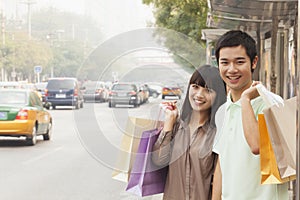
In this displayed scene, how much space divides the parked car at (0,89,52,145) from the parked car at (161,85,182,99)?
11995 millimetres

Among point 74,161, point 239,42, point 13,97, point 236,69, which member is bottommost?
point 74,161

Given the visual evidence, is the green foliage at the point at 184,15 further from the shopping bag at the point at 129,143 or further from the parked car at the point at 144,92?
the shopping bag at the point at 129,143

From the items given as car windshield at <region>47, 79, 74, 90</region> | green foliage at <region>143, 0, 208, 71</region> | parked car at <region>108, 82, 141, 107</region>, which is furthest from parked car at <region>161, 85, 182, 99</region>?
car windshield at <region>47, 79, 74, 90</region>

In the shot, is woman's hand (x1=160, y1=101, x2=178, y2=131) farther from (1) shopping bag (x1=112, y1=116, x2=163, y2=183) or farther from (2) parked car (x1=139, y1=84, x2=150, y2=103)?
(2) parked car (x1=139, y1=84, x2=150, y2=103)

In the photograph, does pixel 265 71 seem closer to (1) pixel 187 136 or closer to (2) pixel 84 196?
(2) pixel 84 196

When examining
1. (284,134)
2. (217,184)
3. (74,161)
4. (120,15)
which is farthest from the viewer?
(74,161)

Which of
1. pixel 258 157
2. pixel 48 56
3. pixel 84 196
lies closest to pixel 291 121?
pixel 258 157

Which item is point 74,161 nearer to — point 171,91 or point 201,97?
point 171,91

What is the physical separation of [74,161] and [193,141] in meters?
9.86

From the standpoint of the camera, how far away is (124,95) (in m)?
3.71

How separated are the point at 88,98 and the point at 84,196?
5.58 meters

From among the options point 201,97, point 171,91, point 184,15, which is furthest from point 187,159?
point 184,15

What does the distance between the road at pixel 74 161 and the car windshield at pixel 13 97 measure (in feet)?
3.46

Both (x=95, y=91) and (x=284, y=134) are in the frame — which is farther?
(x=95, y=91)
